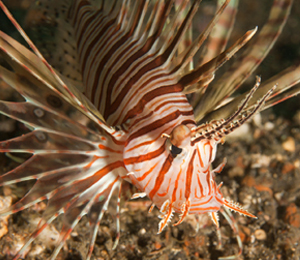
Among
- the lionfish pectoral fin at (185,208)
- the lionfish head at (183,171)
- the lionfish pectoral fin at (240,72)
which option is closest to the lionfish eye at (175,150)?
the lionfish head at (183,171)

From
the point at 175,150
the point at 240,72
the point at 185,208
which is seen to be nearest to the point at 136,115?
the point at 175,150

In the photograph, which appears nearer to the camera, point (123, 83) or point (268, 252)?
point (123, 83)

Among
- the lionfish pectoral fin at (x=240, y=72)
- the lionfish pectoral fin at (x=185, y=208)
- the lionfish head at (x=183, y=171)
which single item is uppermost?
the lionfish pectoral fin at (x=240, y=72)

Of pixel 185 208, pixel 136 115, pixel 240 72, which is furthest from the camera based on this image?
pixel 240 72

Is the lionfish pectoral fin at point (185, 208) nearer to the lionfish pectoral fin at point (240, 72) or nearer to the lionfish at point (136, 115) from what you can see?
the lionfish at point (136, 115)

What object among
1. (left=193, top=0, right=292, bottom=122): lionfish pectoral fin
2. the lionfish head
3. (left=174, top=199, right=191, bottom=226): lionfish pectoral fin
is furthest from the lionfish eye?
(left=193, top=0, right=292, bottom=122): lionfish pectoral fin

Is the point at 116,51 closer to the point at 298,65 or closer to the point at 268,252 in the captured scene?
the point at 298,65

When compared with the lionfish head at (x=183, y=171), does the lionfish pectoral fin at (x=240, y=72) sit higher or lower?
higher

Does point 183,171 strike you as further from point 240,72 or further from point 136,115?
point 240,72

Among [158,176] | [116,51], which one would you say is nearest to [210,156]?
[158,176]
